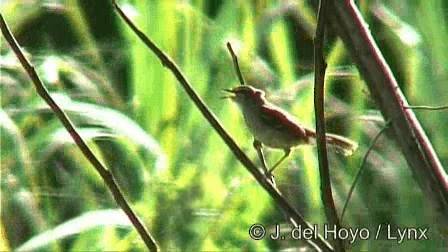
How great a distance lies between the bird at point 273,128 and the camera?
3.51 ft

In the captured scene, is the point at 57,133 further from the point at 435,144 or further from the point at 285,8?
the point at 435,144

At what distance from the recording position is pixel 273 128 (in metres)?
1.08

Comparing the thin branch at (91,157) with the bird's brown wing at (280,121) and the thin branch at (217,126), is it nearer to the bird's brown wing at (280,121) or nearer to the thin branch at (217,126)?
the thin branch at (217,126)

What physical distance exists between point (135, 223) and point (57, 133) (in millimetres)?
731

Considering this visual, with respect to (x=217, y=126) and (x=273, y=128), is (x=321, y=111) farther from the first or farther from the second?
(x=273, y=128)

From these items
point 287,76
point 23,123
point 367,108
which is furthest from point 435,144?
point 23,123

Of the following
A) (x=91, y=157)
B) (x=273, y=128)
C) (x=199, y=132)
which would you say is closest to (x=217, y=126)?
(x=91, y=157)

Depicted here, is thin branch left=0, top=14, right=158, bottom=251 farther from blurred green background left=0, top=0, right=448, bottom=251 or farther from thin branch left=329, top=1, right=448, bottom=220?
blurred green background left=0, top=0, right=448, bottom=251

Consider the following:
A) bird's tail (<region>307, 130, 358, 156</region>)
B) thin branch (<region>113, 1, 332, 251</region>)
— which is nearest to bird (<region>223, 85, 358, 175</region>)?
bird's tail (<region>307, 130, 358, 156</region>)

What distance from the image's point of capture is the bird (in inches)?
42.1

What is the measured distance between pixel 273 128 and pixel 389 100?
1.41 ft

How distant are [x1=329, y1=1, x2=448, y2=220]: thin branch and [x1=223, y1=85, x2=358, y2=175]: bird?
396 millimetres

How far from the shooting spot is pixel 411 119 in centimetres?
69

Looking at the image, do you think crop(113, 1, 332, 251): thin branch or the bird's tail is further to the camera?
the bird's tail
